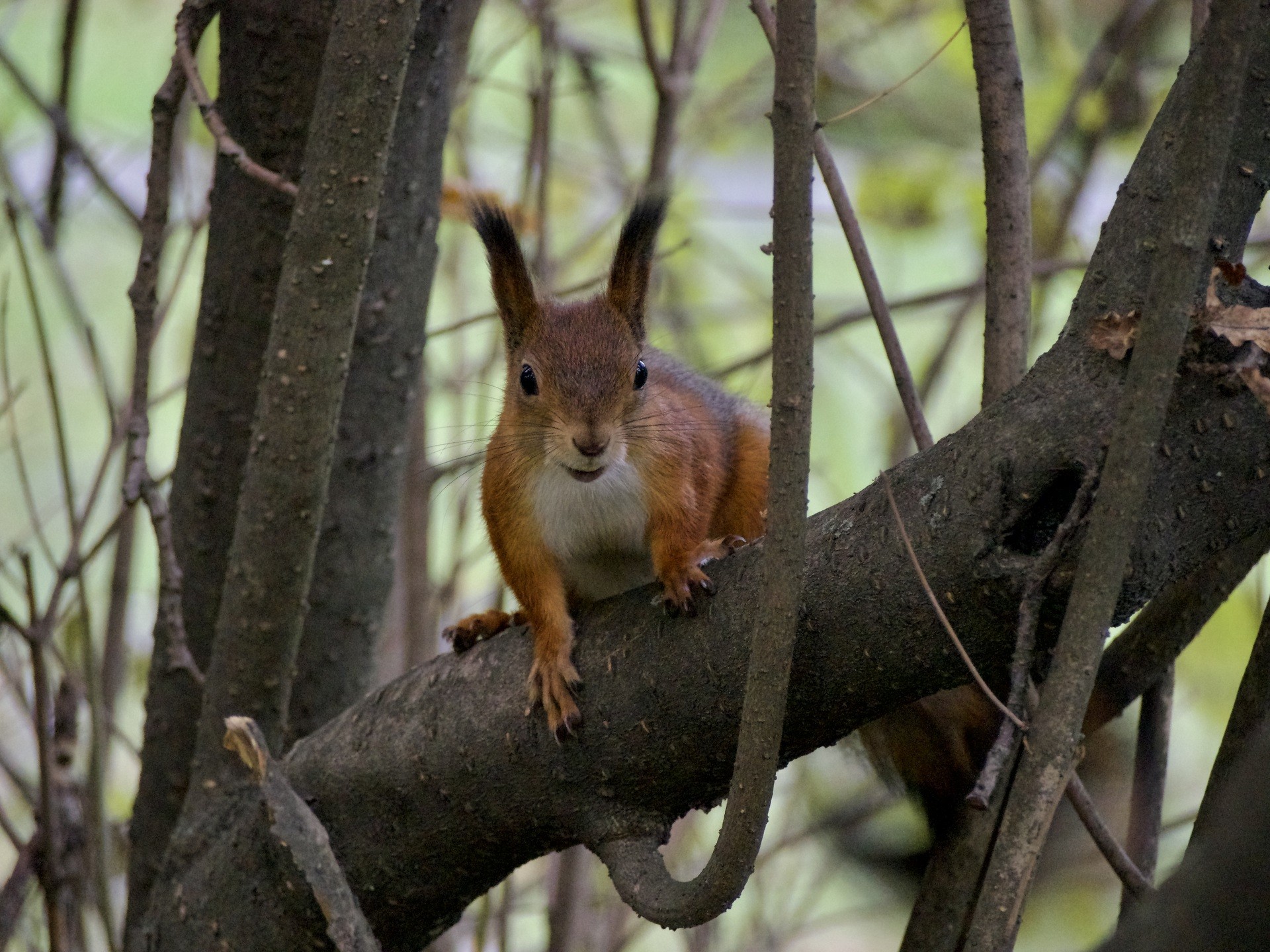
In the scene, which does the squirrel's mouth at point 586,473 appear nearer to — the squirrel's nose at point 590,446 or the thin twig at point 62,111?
the squirrel's nose at point 590,446

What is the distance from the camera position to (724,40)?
3598 millimetres

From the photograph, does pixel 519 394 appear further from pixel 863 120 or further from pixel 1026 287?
pixel 863 120

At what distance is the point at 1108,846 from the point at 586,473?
695 millimetres

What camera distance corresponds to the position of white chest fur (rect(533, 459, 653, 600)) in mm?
1601

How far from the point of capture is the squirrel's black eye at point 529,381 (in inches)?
64.7

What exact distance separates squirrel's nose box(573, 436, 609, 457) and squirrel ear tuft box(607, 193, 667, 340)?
0.87 feet

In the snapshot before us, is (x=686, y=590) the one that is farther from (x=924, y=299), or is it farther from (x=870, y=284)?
(x=924, y=299)

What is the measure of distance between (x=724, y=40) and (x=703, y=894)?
297 cm

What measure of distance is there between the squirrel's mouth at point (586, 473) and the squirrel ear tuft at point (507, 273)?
11.0 inches

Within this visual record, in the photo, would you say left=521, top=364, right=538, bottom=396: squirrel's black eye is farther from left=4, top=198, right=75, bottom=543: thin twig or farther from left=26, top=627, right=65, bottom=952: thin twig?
left=26, top=627, right=65, bottom=952: thin twig

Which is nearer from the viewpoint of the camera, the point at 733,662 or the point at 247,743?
the point at 733,662

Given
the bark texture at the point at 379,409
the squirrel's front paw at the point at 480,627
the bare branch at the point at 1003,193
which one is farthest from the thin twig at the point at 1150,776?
the bark texture at the point at 379,409

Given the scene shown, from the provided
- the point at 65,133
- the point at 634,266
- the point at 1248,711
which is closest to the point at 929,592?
the point at 1248,711

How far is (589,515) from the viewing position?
163cm
